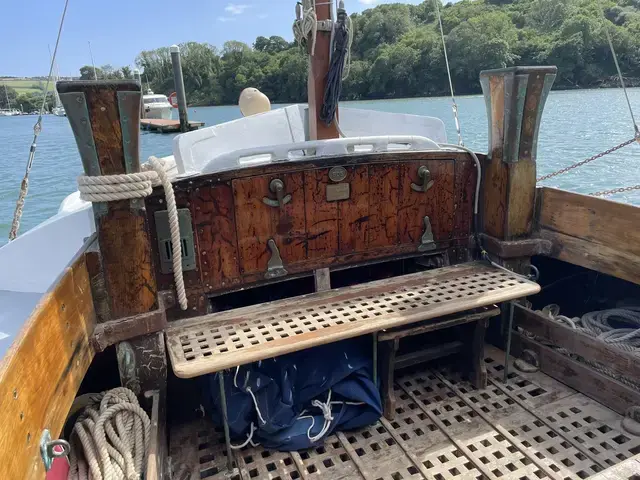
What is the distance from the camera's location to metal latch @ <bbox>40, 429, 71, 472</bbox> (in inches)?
63.0

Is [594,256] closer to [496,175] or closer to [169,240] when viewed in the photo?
[496,175]

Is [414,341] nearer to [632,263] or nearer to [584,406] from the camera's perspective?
[584,406]

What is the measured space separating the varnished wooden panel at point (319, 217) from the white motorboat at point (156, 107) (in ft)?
130

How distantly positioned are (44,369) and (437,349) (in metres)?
2.18

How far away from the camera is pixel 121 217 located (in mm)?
2285

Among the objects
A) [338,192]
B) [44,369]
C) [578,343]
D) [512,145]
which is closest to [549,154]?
[512,145]

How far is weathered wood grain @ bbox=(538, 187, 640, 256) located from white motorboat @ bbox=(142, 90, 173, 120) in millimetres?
39843

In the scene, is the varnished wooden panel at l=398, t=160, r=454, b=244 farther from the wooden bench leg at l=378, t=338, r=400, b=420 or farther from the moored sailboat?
the wooden bench leg at l=378, t=338, r=400, b=420

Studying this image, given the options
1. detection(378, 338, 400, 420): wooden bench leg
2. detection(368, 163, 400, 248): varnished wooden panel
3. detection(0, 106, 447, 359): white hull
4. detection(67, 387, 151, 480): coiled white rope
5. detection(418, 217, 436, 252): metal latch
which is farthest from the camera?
detection(0, 106, 447, 359): white hull

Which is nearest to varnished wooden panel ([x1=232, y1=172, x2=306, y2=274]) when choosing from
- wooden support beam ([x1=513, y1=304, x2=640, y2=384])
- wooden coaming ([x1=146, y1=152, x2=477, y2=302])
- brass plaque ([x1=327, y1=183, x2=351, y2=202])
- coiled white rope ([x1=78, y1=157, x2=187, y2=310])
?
wooden coaming ([x1=146, y1=152, x2=477, y2=302])

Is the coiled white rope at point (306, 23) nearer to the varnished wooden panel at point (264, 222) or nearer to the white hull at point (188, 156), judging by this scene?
the white hull at point (188, 156)

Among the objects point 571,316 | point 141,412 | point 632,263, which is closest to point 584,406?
point 632,263

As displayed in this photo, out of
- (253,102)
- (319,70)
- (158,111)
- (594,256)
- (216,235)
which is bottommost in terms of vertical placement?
(594,256)

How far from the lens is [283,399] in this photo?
261cm
